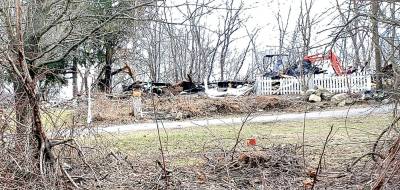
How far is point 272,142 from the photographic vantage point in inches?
344

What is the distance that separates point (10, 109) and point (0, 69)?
4.86 feet

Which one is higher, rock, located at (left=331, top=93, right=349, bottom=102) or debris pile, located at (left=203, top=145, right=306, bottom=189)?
rock, located at (left=331, top=93, right=349, bottom=102)

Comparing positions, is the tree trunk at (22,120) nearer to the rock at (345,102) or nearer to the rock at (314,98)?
the rock at (345,102)

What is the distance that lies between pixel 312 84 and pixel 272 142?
14.8 metres

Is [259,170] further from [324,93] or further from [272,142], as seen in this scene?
[324,93]

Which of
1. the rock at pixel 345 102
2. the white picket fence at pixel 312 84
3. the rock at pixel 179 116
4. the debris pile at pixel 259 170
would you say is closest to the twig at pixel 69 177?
the debris pile at pixel 259 170

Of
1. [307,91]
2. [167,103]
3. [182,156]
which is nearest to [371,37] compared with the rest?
[182,156]

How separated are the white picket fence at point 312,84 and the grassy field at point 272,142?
7.80 meters

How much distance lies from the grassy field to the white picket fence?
7800mm

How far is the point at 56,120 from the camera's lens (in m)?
6.12

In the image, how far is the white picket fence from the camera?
21281mm

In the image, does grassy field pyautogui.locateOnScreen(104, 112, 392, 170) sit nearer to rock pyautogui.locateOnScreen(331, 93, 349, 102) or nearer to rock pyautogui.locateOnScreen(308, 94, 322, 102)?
rock pyautogui.locateOnScreen(331, 93, 349, 102)

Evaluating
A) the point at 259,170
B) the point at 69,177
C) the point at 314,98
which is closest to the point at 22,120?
the point at 69,177

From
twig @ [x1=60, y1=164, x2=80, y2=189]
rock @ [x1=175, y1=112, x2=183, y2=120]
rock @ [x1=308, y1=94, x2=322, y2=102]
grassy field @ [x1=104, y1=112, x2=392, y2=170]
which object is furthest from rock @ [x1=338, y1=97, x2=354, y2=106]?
twig @ [x1=60, y1=164, x2=80, y2=189]
